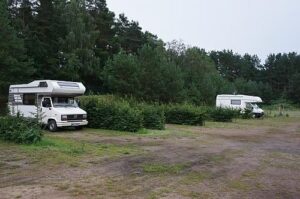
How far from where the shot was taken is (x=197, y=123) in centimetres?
2922

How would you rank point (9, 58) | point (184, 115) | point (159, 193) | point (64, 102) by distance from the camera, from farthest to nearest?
point (9, 58) → point (184, 115) → point (64, 102) → point (159, 193)

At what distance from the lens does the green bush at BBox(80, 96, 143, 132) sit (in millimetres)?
21672

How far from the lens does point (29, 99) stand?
21906 mm

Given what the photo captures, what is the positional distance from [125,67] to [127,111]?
2343cm

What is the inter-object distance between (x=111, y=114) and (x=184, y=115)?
8.50 meters

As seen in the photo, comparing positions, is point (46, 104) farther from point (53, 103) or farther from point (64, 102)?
point (64, 102)

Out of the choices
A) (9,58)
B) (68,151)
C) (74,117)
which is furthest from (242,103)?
(68,151)

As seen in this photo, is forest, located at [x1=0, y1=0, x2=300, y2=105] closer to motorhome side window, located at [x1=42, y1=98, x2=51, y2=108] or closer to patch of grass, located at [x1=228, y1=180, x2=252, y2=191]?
motorhome side window, located at [x1=42, y1=98, x2=51, y2=108]

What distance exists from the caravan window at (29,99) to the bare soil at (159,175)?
306 inches

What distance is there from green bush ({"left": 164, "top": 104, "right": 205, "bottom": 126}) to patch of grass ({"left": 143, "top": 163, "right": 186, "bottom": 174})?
1818 cm

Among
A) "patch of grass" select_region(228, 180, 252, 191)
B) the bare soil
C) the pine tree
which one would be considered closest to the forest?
the pine tree

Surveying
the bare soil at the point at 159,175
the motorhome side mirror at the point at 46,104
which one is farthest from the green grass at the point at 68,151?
the motorhome side mirror at the point at 46,104

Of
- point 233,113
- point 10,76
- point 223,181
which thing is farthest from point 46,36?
point 223,181

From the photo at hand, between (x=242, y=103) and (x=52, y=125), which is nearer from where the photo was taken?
(x=52, y=125)
